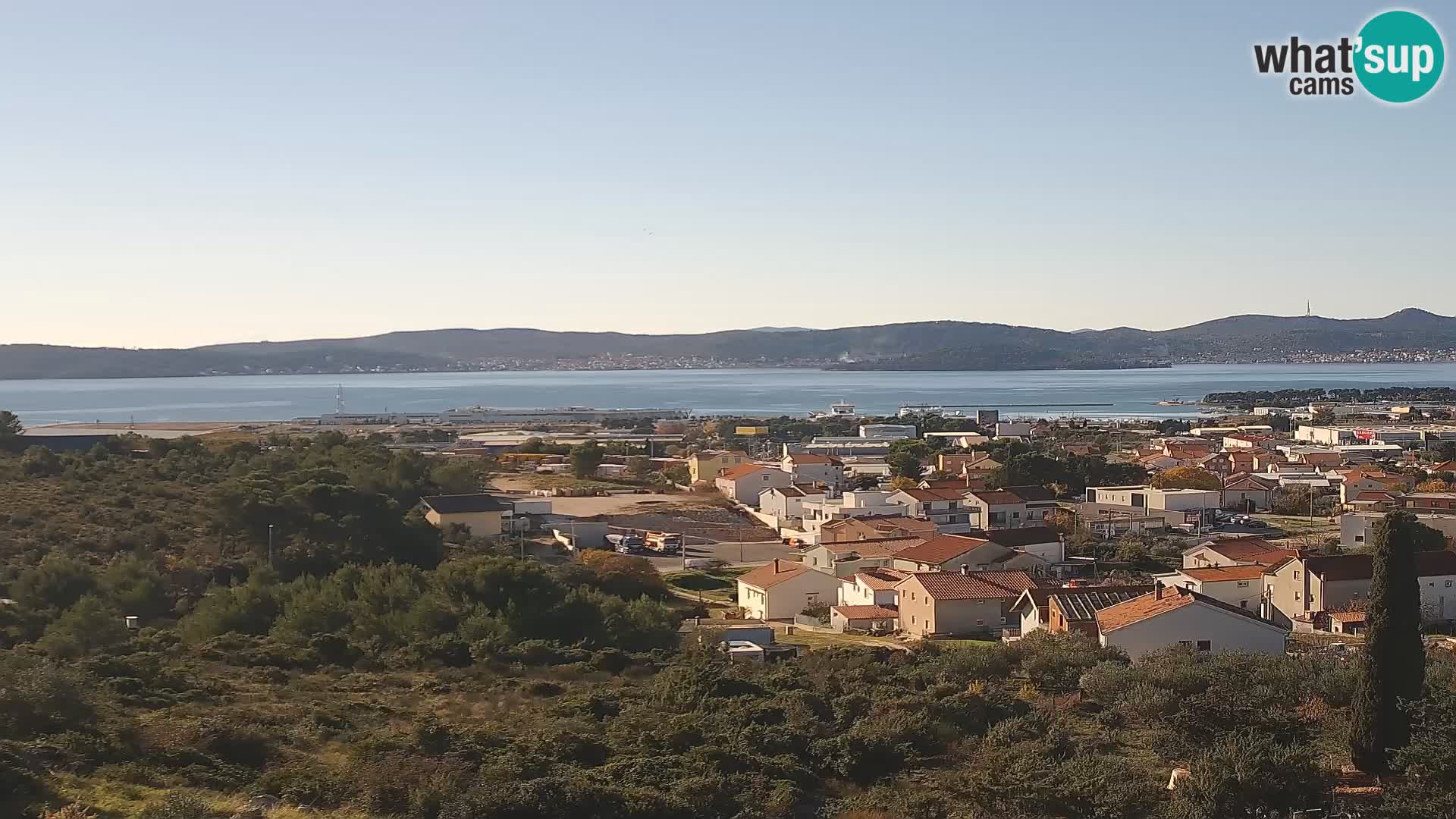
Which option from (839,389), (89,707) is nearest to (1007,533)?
(89,707)

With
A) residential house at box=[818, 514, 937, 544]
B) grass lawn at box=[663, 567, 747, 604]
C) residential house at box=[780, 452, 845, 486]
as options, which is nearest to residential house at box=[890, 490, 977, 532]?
residential house at box=[818, 514, 937, 544]

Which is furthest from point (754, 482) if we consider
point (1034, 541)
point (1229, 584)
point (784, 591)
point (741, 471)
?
point (1229, 584)

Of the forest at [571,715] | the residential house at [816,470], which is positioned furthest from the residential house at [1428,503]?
the forest at [571,715]

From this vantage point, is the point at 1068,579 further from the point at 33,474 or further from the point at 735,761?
the point at 33,474

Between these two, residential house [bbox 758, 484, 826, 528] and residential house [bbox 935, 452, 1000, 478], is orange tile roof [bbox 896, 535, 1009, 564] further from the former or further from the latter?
residential house [bbox 935, 452, 1000, 478]

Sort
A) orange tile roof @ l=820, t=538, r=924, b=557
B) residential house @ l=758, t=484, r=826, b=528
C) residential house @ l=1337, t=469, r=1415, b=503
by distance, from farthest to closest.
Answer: residential house @ l=1337, t=469, r=1415, b=503, residential house @ l=758, t=484, r=826, b=528, orange tile roof @ l=820, t=538, r=924, b=557

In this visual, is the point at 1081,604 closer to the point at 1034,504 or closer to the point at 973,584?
the point at 973,584
